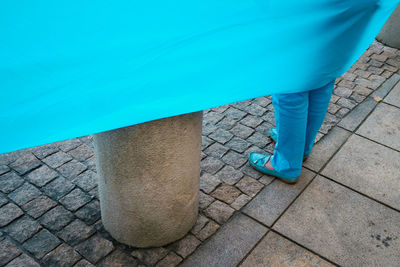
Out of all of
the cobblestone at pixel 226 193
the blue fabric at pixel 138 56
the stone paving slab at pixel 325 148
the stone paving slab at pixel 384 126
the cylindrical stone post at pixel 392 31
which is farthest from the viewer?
the cylindrical stone post at pixel 392 31

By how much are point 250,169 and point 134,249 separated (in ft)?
4.08

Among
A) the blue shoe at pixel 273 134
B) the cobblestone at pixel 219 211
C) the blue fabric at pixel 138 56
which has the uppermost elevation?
the blue fabric at pixel 138 56

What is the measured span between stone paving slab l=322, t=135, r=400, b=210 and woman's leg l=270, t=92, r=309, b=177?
45 centimetres

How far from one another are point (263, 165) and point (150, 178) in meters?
1.32

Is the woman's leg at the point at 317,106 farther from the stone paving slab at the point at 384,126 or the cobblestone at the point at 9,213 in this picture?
the cobblestone at the point at 9,213

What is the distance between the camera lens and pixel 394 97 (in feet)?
15.3

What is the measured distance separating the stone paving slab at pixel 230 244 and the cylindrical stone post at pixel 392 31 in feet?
13.3

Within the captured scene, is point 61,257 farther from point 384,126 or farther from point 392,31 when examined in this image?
point 392,31

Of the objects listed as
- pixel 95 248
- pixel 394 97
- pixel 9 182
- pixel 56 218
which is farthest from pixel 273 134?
pixel 9 182

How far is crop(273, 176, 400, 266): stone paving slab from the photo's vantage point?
2859 millimetres

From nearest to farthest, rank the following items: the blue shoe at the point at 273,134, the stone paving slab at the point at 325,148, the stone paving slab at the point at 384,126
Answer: the stone paving slab at the point at 325,148, the blue shoe at the point at 273,134, the stone paving slab at the point at 384,126

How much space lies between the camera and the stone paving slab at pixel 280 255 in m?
2.76

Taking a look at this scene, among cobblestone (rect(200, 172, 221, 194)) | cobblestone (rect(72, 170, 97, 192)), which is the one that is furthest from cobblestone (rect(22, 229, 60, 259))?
cobblestone (rect(200, 172, 221, 194))

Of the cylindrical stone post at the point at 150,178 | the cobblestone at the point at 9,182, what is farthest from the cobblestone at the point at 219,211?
the cobblestone at the point at 9,182
